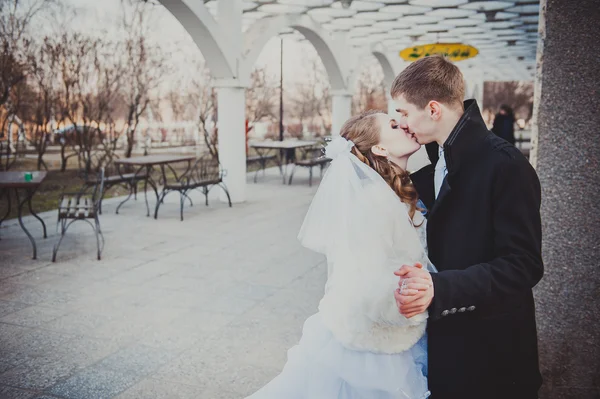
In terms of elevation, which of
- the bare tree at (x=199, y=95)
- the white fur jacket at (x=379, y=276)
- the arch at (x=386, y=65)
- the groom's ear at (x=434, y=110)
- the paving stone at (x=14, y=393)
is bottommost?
the paving stone at (x=14, y=393)

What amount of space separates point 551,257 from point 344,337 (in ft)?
3.84

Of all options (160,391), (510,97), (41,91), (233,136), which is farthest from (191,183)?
(510,97)

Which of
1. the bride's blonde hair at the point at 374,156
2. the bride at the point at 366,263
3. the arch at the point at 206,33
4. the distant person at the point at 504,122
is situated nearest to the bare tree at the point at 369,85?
the distant person at the point at 504,122

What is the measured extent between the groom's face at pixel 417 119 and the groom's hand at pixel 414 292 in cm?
52

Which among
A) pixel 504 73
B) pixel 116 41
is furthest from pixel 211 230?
pixel 504 73

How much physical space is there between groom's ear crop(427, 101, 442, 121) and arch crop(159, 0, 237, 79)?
754cm

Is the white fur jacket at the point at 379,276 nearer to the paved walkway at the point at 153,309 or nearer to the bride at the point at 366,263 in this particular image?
the bride at the point at 366,263

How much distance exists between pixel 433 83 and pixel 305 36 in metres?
12.6

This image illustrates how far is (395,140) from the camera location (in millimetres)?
2203

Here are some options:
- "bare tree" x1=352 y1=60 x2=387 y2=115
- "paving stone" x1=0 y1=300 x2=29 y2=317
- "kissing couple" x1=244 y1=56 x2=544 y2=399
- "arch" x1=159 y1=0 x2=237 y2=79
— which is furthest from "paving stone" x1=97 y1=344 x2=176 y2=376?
"bare tree" x1=352 y1=60 x2=387 y2=115

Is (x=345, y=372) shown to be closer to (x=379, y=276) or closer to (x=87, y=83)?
(x=379, y=276)

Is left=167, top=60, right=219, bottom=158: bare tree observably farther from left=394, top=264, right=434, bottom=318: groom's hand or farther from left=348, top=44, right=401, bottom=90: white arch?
left=394, top=264, right=434, bottom=318: groom's hand

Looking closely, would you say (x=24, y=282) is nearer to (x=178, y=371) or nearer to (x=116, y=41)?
(x=178, y=371)

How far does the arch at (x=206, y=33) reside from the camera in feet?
28.1
